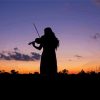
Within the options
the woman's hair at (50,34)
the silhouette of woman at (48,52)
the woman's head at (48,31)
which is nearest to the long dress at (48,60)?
the silhouette of woman at (48,52)

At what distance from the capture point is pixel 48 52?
624 inches

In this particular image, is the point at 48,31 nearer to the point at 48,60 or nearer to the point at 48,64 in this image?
the point at 48,60

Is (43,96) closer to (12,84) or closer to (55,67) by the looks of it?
(12,84)

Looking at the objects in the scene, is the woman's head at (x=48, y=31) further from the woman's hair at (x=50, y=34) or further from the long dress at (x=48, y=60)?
the long dress at (x=48, y=60)

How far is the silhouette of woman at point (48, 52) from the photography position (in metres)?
15.5

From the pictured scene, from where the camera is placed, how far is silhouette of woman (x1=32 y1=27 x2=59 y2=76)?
1547cm

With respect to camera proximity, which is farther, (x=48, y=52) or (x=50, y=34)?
(x=48, y=52)

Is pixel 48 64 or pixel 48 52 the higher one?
pixel 48 52

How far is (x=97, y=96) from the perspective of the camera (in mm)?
11102

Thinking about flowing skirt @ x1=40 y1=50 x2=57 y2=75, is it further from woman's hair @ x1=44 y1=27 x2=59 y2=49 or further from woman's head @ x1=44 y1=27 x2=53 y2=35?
woman's head @ x1=44 y1=27 x2=53 y2=35

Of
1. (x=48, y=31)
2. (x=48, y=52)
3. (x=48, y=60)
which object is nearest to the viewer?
(x=48, y=31)

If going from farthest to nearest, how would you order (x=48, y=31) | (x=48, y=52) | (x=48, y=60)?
(x=48, y=60), (x=48, y=52), (x=48, y=31)

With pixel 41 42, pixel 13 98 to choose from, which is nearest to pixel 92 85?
pixel 13 98

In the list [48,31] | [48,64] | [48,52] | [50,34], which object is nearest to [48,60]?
[48,64]
